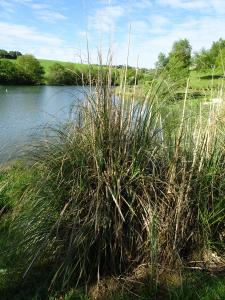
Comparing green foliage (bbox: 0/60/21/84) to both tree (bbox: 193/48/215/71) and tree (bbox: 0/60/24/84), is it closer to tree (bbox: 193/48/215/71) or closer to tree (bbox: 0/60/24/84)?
tree (bbox: 0/60/24/84)

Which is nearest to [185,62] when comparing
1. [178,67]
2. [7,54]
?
[178,67]

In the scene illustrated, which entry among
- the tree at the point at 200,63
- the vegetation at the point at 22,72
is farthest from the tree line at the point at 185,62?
the vegetation at the point at 22,72

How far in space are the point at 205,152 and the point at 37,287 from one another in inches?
66.3

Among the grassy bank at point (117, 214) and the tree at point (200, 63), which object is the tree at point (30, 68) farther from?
the grassy bank at point (117, 214)

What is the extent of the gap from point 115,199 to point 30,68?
69185mm

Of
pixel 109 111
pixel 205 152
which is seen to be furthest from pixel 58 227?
pixel 205 152

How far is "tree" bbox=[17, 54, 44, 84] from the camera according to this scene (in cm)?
6262

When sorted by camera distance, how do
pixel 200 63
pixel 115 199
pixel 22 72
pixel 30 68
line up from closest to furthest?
1. pixel 115 199
2. pixel 200 63
3. pixel 22 72
4. pixel 30 68

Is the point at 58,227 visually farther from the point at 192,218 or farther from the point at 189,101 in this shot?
the point at 189,101

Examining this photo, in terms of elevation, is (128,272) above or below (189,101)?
below

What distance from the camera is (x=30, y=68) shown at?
67.9m

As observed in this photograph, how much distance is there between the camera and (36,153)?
2969 millimetres

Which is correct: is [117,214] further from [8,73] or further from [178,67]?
[8,73]

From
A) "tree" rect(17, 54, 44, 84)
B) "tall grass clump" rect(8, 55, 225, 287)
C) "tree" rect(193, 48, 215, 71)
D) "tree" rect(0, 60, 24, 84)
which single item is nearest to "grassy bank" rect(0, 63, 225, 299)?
"tall grass clump" rect(8, 55, 225, 287)
